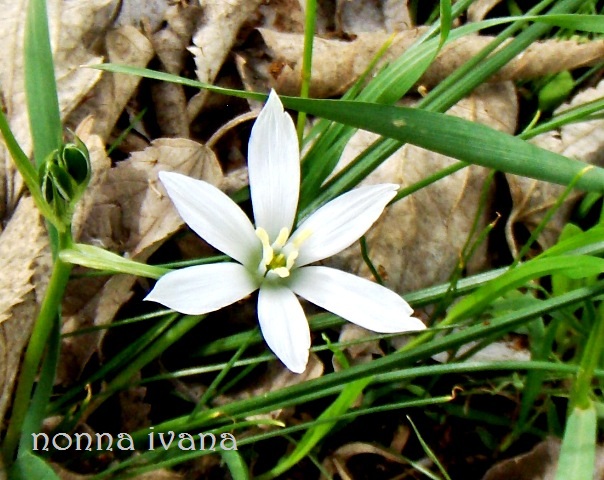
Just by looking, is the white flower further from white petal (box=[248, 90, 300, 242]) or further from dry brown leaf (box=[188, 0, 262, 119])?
dry brown leaf (box=[188, 0, 262, 119])

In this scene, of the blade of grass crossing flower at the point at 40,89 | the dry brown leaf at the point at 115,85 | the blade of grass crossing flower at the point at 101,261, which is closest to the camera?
the blade of grass crossing flower at the point at 101,261

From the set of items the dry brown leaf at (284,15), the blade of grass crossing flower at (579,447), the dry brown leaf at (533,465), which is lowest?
the dry brown leaf at (533,465)

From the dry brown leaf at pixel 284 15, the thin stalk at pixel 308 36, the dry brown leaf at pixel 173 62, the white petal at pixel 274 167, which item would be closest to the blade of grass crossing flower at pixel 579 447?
the white petal at pixel 274 167

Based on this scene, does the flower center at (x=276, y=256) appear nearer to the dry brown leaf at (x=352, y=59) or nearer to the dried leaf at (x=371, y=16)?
the dry brown leaf at (x=352, y=59)

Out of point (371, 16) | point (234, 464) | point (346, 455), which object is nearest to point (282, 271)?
point (234, 464)

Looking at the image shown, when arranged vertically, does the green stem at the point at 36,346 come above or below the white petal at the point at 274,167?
below

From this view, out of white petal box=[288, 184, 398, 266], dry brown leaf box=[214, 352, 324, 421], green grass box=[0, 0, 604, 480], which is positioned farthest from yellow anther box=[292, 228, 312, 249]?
dry brown leaf box=[214, 352, 324, 421]

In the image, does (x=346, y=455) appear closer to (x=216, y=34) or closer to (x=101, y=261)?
(x=101, y=261)
